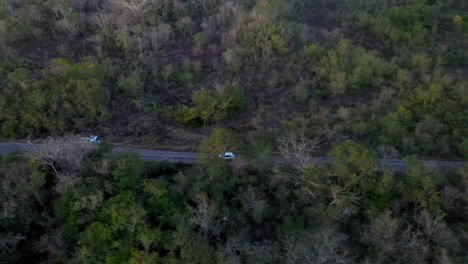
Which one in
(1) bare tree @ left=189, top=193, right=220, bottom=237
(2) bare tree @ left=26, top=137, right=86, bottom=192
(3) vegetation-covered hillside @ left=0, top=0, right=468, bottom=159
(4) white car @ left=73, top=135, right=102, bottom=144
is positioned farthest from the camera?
(3) vegetation-covered hillside @ left=0, top=0, right=468, bottom=159

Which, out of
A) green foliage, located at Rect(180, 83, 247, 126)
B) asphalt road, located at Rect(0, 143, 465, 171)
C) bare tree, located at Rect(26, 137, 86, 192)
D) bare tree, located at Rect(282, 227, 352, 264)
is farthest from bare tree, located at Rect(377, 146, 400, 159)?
bare tree, located at Rect(26, 137, 86, 192)

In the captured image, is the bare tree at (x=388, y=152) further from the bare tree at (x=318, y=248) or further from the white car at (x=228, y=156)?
the white car at (x=228, y=156)

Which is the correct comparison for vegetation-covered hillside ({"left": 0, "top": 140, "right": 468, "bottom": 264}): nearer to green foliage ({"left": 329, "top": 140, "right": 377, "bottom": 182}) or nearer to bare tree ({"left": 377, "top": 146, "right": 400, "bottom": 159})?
green foliage ({"left": 329, "top": 140, "right": 377, "bottom": 182})

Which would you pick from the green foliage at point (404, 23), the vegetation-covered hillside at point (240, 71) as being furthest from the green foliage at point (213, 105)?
the green foliage at point (404, 23)

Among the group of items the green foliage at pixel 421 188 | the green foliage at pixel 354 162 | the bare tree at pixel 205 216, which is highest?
the green foliage at pixel 354 162

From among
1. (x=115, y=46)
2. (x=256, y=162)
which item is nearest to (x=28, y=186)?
(x=256, y=162)

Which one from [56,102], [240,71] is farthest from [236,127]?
[56,102]
